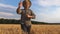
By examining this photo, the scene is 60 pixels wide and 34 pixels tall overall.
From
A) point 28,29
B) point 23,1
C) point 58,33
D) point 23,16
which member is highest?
point 23,1

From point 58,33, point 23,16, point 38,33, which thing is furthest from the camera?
point 58,33

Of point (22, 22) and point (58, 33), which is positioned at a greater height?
point (22, 22)

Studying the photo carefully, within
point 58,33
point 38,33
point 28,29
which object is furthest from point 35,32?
point 28,29

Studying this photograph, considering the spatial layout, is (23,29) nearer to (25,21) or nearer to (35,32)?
(25,21)

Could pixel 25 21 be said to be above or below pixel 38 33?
above

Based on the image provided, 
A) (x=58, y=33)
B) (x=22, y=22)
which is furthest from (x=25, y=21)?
(x=58, y=33)

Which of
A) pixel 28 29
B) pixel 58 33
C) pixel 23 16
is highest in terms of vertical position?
pixel 23 16

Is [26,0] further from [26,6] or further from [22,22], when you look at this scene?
[22,22]

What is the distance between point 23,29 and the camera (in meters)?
2.03

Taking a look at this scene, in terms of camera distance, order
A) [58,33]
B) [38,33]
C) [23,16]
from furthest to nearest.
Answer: [58,33] < [38,33] < [23,16]

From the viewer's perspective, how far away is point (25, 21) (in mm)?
2006

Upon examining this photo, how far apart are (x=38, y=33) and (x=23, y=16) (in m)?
1.67

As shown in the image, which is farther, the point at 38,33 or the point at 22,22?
the point at 38,33

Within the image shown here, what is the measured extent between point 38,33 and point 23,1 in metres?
1.69
